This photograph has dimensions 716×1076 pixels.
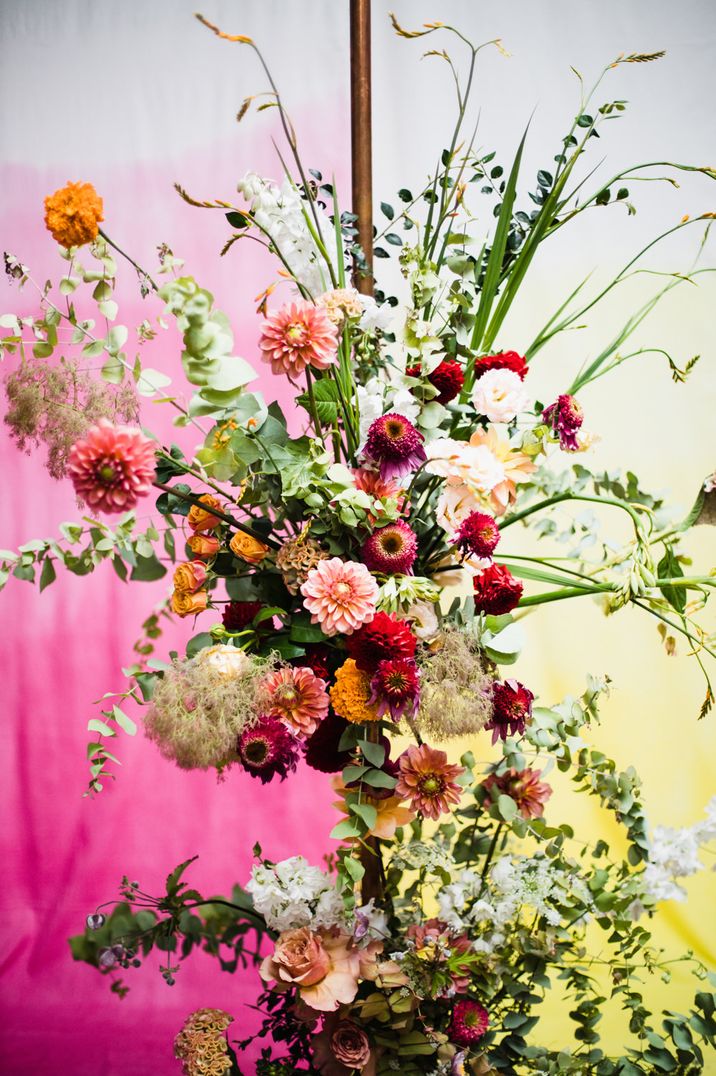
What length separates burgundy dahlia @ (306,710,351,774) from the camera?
2.96 feet

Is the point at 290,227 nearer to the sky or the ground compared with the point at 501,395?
nearer to the sky

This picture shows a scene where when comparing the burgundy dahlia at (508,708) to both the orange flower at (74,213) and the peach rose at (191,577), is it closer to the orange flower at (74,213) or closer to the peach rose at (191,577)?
the peach rose at (191,577)

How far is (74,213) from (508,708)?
0.55 meters

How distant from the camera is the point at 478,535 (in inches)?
32.6

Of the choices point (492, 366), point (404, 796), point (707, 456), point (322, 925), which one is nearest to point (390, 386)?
point (492, 366)

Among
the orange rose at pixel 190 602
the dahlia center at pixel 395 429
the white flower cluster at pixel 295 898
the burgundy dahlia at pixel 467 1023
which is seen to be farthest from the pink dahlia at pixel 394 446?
the burgundy dahlia at pixel 467 1023

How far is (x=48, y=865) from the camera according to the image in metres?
1.85

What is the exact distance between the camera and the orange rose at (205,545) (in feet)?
3.04

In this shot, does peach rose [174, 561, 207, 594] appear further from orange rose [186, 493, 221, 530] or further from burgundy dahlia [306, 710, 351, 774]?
burgundy dahlia [306, 710, 351, 774]

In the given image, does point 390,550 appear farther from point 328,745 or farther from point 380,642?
point 328,745

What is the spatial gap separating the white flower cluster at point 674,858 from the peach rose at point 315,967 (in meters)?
0.29

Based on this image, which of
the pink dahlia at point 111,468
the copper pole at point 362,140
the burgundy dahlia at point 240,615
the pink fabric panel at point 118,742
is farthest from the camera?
the pink fabric panel at point 118,742

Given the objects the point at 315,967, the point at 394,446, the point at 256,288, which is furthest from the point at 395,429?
the point at 256,288

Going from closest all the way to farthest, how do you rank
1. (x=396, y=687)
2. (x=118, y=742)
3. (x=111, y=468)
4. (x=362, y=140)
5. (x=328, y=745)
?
(x=111, y=468) < (x=396, y=687) < (x=328, y=745) < (x=362, y=140) < (x=118, y=742)
